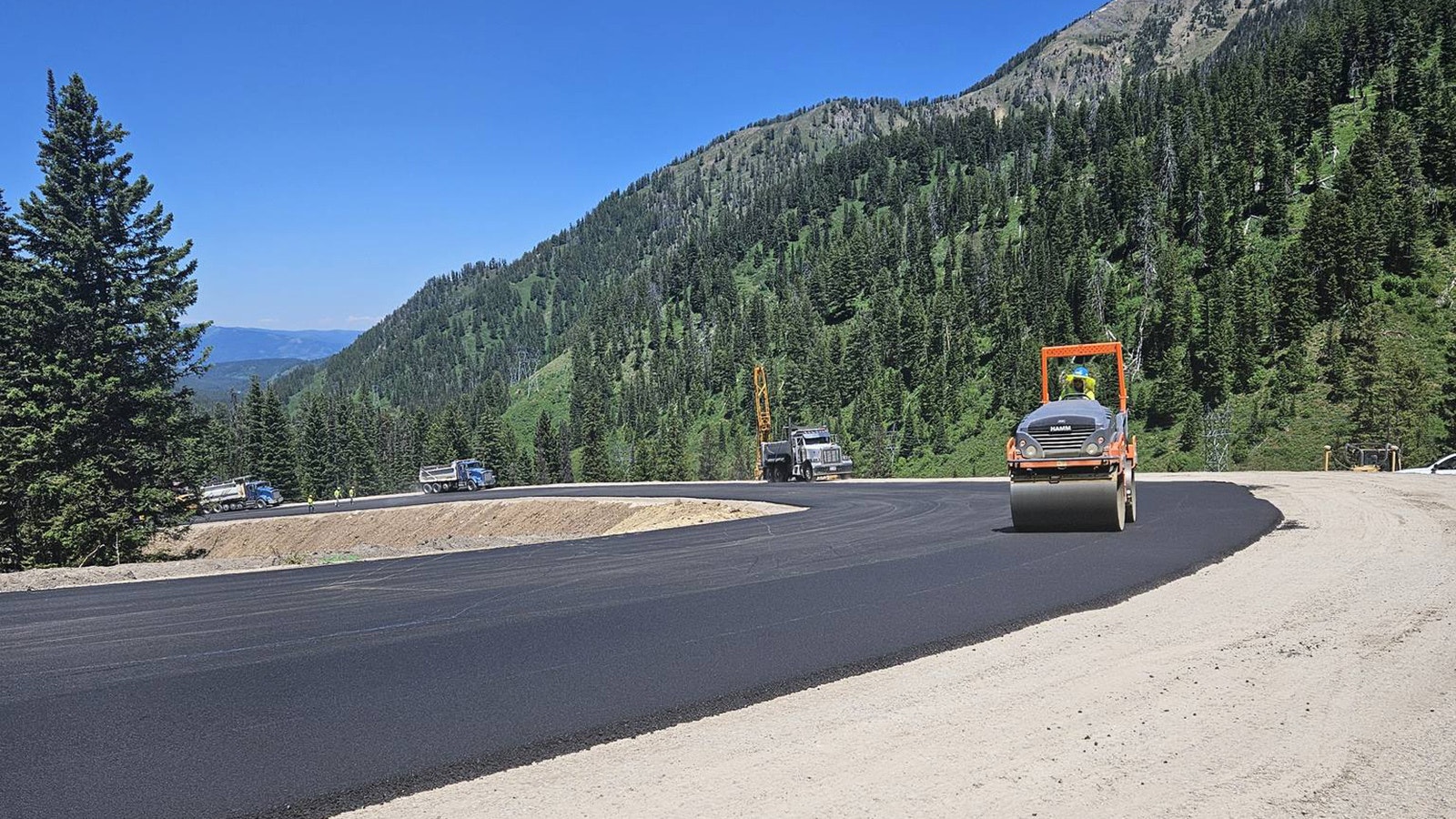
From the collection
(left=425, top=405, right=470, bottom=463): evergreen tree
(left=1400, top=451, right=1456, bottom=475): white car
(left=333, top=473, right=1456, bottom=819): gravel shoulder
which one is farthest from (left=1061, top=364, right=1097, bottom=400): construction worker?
(left=425, top=405, right=470, bottom=463): evergreen tree

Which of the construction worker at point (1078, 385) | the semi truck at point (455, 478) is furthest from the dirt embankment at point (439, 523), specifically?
the construction worker at point (1078, 385)

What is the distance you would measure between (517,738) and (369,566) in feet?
42.0

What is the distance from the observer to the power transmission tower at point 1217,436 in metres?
68.5

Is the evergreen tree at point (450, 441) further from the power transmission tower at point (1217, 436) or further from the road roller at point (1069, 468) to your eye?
the road roller at point (1069, 468)

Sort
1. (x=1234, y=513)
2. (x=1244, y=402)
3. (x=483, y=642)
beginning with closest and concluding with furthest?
1. (x=483, y=642)
2. (x=1234, y=513)
3. (x=1244, y=402)

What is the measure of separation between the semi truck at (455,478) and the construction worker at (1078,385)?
66.3m

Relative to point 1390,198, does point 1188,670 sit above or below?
below

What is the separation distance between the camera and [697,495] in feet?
153

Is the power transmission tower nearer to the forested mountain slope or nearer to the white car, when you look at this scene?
the forested mountain slope

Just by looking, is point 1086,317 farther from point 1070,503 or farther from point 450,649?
point 450,649

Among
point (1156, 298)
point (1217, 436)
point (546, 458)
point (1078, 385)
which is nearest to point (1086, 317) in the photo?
point (1156, 298)

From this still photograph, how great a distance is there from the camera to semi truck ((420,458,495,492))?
7594cm

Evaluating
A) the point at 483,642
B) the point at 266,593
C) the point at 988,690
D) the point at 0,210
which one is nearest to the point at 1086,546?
the point at 988,690

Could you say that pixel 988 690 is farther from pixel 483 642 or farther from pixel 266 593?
pixel 266 593
